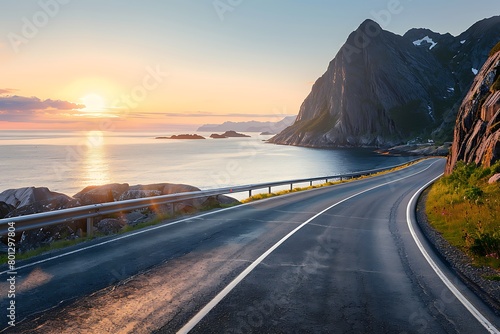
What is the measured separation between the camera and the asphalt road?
4988 mm

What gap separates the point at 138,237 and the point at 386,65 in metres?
209

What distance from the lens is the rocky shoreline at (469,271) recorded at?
640 centimetres

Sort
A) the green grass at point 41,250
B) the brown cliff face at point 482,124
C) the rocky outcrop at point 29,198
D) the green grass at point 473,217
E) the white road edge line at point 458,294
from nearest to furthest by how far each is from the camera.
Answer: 1. the white road edge line at point 458,294
2. the green grass at point 41,250
3. the green grass at point 473,217
4. the rocky outcrop at point 29,198
5. the brown cliff face at point 482,124

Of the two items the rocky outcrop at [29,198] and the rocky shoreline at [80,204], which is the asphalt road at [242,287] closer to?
the rocky shoreline at [80,204]

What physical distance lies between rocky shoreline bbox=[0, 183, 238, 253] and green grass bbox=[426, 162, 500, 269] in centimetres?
974

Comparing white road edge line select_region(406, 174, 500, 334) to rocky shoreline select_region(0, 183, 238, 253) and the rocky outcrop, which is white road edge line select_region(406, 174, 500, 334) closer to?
rocky shoreline select_region(0, 183, 238, 253)

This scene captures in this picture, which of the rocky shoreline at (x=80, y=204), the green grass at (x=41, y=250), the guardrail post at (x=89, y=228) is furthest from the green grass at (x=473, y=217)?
the guardrail post at (x=89, y=228)

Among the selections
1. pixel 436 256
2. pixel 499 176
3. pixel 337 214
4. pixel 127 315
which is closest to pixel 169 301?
pixel 127 315

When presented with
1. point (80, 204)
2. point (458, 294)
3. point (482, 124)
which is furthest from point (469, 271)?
point (482, 124)

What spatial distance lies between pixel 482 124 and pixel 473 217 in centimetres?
1534

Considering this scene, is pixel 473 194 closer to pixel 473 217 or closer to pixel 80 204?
pixel 473 217

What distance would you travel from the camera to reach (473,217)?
492 inches

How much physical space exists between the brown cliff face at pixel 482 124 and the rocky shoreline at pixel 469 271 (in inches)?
491

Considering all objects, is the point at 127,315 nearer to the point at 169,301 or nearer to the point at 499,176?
the point at 169,301
